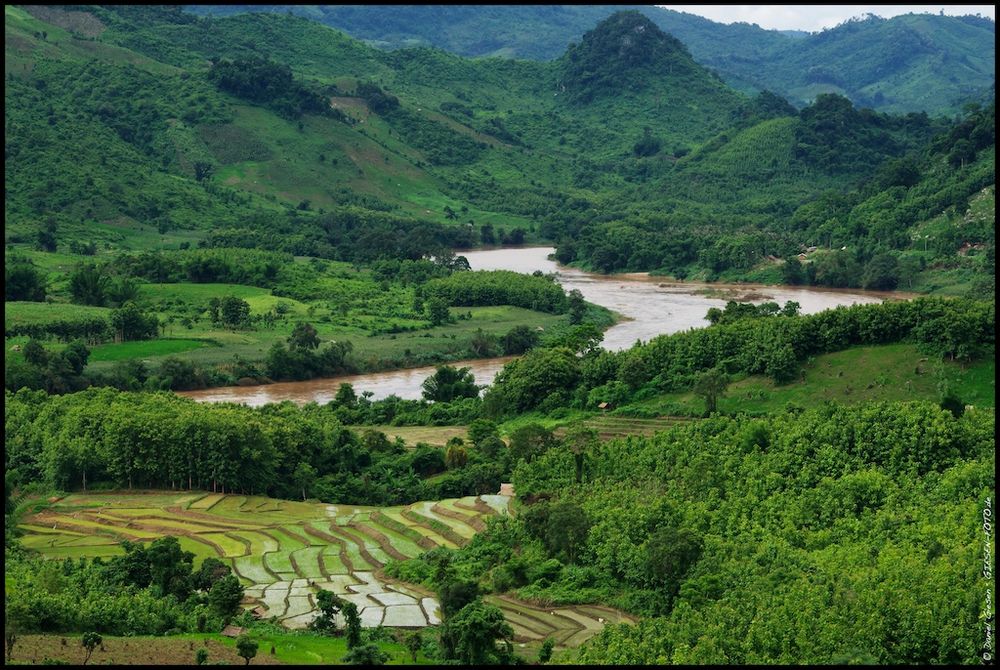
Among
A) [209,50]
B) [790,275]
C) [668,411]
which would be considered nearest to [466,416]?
[668,411]

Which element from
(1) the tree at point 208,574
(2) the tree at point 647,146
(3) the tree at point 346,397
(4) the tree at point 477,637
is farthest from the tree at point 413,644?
(2) the tree at point 647,146

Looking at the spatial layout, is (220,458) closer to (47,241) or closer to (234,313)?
(234,313)

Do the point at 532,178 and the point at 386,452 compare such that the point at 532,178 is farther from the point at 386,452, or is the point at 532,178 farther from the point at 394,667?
the point at 394,667

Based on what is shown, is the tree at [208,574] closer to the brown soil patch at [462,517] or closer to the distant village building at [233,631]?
the distant village building at [233,631]

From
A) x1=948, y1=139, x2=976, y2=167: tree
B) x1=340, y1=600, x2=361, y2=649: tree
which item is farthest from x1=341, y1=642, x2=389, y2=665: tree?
x1=948, y1=139, x2=976, y2=167: tree

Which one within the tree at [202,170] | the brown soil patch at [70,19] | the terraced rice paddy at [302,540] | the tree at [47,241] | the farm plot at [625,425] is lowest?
the terraced rice paddy at [302,540]

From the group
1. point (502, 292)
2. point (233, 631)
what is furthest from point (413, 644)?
point (502, 292)
